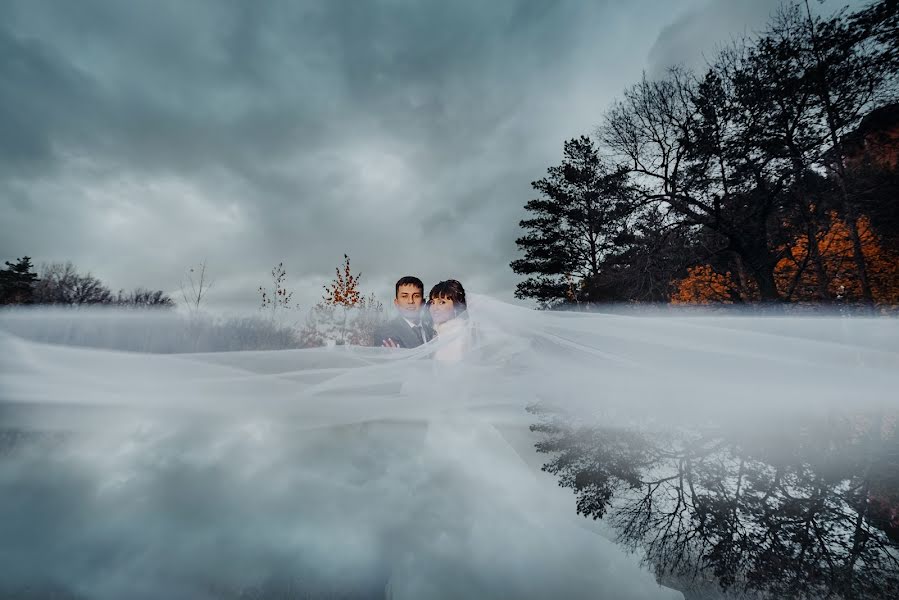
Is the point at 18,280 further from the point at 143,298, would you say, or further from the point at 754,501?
the point at 754,501

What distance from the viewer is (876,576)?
1.06m

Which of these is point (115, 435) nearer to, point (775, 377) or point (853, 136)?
point (775, 377)

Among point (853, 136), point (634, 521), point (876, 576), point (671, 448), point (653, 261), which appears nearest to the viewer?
point (876, 576)

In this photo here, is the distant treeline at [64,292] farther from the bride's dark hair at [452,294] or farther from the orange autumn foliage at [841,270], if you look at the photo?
the orange autumn foliage at [841,270]

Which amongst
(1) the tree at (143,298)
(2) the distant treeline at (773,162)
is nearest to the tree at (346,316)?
(1) the tree at (143,298)

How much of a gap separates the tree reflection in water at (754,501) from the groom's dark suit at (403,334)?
2.62m

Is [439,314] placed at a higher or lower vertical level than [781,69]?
lower

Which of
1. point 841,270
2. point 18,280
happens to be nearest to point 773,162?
point 841,270

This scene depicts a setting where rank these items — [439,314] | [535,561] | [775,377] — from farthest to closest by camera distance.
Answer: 1. [439,314]
2. [775,377]
3. [535,561]

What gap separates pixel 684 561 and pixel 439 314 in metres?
2.80

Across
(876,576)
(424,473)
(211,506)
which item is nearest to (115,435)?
(211,506)

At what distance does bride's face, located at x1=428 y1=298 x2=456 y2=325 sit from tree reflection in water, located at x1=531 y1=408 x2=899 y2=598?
1.75m

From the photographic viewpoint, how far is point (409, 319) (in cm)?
463

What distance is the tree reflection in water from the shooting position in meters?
1.10
